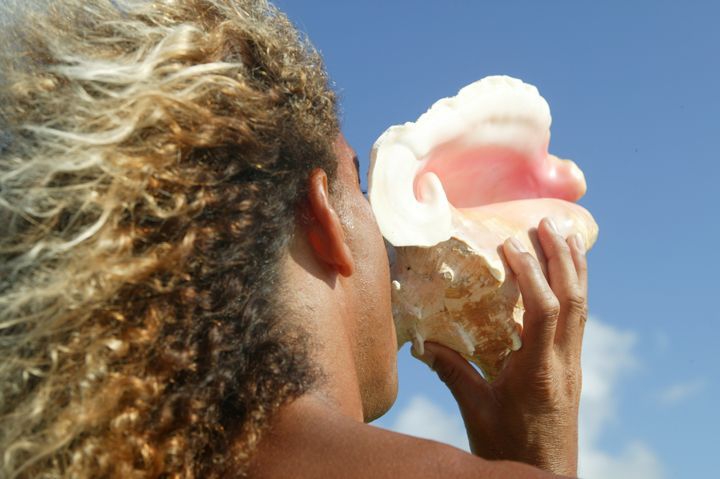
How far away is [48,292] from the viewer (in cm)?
141

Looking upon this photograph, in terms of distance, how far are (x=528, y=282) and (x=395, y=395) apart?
64 cm

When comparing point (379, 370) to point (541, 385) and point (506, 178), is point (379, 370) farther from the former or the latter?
point (506, 178)

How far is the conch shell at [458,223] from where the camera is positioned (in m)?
2.45

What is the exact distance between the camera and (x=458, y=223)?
8.39 ft

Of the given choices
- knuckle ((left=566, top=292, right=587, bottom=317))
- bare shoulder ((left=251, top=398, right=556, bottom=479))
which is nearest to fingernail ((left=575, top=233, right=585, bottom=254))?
knuckle ((left=566, top=292, right=587, bottom=317))

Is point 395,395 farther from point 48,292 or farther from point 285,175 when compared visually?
point 48,292

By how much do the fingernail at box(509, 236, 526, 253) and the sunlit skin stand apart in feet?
0.04

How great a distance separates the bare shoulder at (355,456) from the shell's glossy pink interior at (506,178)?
1607 mm

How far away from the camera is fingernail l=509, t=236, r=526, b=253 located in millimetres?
2543

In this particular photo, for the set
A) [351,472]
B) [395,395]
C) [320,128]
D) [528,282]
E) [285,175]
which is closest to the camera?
[351,472]

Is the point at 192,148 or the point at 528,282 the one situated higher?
the point at 528,282

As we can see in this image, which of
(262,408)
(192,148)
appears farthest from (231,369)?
(192,148)

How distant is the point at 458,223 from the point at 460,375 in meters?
0.51

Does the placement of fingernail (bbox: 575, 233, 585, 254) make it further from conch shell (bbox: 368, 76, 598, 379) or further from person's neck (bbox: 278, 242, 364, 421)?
person's neck (bbox: 278, 242, 364, 421)
